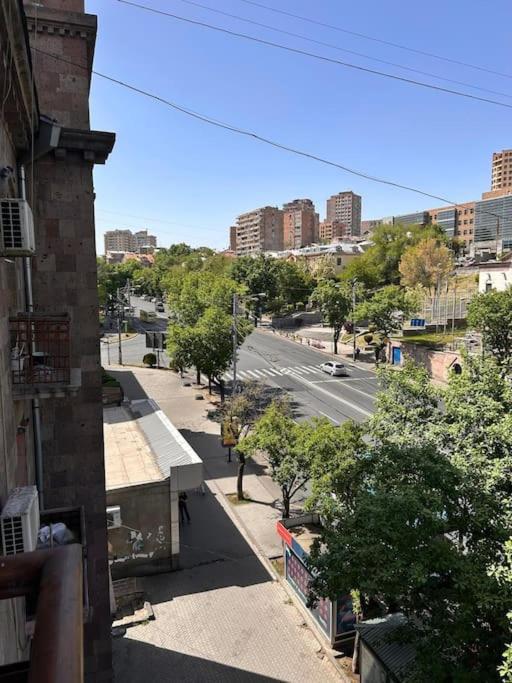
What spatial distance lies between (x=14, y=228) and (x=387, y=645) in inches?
379

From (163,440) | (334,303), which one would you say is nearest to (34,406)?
(163,440)

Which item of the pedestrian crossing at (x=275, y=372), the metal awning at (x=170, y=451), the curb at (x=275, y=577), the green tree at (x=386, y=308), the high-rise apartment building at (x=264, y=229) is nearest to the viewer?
the curb at (x=275, y=577)

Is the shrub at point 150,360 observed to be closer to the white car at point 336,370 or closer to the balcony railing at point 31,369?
the white car at point 336,370

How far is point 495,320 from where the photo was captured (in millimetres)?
31688

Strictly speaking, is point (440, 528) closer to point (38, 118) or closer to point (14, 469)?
point (14, 469)

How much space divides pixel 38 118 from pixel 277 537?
13.9 meters

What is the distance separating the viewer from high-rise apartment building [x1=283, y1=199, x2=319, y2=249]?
5969 inches

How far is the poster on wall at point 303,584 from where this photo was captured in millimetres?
11680

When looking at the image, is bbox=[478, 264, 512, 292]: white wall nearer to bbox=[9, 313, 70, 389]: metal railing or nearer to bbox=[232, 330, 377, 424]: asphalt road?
bbox=[232, 330, 377, 424]: asphalt road

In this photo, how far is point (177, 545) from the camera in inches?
579

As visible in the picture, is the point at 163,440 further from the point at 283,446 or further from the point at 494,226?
the point at 494,226

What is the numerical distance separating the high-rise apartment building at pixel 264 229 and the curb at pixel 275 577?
131 meters

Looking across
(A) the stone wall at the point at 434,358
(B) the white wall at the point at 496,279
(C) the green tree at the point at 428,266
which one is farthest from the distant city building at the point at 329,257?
(A) the stone wall at the point at 434,358

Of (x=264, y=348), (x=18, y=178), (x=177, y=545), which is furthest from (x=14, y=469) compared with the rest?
(x=264, y=348)
